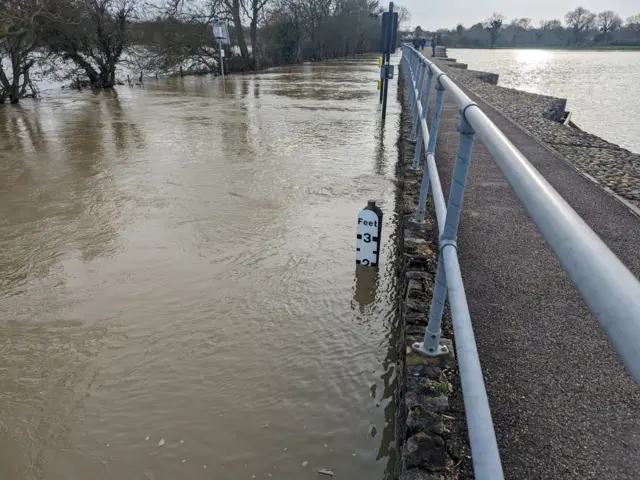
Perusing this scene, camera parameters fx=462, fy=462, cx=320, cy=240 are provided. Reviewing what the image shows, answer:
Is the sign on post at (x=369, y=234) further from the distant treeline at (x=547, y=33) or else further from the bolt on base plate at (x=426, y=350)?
the distant treeline at (x=547, y=33)

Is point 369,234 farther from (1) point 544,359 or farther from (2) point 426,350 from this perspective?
(1) point 544,359

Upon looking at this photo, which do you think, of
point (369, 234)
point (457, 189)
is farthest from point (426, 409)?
point (369, 234)

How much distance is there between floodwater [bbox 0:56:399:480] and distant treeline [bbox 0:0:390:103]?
9465 mm

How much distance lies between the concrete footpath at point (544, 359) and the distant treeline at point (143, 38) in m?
13.5

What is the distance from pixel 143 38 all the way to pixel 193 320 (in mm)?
25215

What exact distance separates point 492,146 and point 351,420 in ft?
6.29

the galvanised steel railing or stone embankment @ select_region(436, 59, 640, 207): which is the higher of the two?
the galvanised steel railing

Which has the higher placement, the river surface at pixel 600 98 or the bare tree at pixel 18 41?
the bare tree at pixel 18 41

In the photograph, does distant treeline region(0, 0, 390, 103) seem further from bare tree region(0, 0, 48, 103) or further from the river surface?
the river surface

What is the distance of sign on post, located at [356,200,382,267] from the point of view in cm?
388

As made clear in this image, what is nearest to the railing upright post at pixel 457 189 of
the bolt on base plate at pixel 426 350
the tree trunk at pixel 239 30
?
the bolt on base plate at pixel 426 350

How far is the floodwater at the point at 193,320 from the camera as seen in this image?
2.51m

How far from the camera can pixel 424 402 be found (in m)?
2.19

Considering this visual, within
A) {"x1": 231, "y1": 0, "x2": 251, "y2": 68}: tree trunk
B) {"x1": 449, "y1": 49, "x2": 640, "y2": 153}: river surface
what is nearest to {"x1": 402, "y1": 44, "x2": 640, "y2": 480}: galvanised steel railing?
{"x1": 449, "y1": 49, "x2": 640, "y2": 153}: river surface
